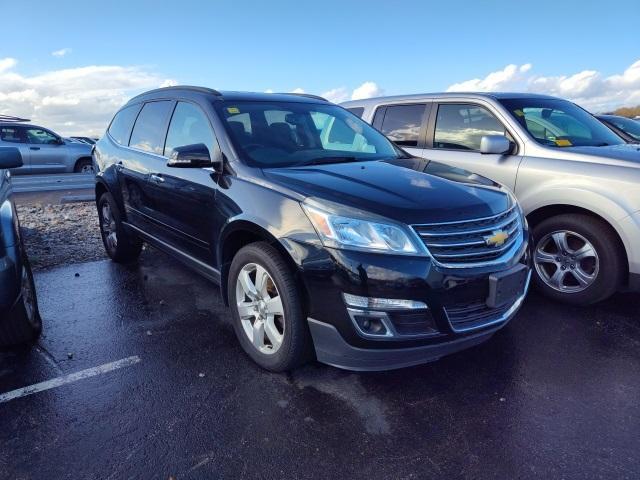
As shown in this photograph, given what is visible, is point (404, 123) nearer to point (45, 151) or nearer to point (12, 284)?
point (12, 284)

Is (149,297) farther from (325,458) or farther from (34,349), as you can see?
(325,458)

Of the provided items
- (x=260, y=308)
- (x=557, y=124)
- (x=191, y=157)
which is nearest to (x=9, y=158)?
(x=191, y=157)

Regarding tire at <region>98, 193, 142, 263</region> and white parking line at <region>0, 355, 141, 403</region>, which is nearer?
white parking line at <region>0, 355, 141, 403</region>

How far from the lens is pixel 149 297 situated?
434cm

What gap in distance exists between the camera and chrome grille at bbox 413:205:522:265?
8.16ft

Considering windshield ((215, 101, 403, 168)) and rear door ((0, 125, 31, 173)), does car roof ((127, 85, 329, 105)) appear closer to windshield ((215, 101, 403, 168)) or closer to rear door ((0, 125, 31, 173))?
windshield ((215, 101, 403, 168))

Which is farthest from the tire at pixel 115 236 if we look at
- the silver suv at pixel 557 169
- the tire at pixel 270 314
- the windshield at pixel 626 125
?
the windshield at pixel 626 125

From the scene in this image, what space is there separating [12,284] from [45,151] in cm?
1285

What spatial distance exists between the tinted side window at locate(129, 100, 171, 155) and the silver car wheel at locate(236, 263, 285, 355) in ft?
5.68

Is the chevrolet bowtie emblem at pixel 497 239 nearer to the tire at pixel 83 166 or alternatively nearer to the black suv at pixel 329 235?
the black suv at pixel 329 235

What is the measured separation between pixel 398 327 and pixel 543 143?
110 inches

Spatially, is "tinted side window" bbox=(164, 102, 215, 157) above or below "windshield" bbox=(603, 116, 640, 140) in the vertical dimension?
above

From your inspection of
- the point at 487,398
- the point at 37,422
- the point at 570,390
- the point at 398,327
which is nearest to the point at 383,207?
the point at 398,327

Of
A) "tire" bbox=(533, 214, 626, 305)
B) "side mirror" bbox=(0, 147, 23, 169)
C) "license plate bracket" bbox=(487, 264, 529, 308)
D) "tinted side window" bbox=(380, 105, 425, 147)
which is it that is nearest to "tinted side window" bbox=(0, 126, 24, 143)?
"side mirror" bbox=(0, 147, 23, 169)
